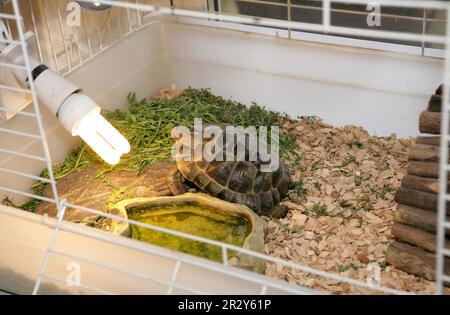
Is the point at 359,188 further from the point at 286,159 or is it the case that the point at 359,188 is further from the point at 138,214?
the point at 138,214

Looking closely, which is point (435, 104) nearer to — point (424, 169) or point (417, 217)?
point (424, 169)

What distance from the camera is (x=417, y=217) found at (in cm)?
178

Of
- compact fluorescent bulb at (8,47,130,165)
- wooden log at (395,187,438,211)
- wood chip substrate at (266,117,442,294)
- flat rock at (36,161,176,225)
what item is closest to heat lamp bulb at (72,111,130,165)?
compact fluorescent bulb at (8,47,130,165)

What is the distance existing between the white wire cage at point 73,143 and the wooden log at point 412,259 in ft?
0.17

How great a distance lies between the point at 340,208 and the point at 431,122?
16.7 inches

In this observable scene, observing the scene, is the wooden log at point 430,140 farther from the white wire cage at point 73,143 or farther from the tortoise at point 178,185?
the tortoise at point 178,185

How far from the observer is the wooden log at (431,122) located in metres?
1.85

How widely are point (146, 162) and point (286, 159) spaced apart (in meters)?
0.48

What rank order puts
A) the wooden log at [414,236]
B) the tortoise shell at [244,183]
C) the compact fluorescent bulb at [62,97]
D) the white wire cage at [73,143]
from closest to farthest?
the white wire cage at [73,143] → the wooden log at [414,236] → the compact fluorescent bulb at [62,97] → the tortoise shell at [244,183]

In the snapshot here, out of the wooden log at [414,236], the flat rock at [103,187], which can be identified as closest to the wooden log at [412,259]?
the wooden log at [414,236]

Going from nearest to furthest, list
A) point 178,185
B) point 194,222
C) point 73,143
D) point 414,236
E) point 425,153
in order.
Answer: point 414,236 < point 425,153 < point 194,222 < point 178,185 < point 73,143

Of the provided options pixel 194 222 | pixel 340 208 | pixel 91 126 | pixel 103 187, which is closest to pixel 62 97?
pixel 91 126

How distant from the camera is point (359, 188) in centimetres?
221
